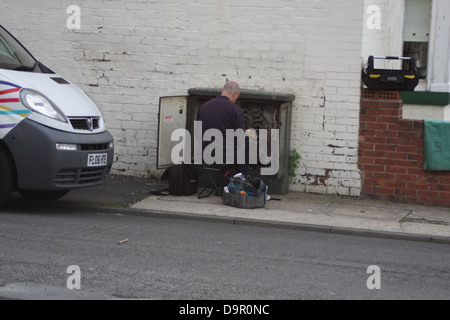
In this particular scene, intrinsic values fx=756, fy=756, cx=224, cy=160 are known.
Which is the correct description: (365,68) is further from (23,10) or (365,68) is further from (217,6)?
(23,10)

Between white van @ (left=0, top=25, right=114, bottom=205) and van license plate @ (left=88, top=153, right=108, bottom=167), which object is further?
van license plate @ (left=88, top=153, right=108, bottom=167)

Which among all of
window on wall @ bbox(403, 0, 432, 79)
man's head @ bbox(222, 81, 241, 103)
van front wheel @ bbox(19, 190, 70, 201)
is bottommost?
van front wheel @ bbox(19, 190, 70, 201)

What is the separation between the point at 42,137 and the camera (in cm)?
824

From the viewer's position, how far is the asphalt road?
5.83m

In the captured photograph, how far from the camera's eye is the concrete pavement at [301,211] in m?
8.97

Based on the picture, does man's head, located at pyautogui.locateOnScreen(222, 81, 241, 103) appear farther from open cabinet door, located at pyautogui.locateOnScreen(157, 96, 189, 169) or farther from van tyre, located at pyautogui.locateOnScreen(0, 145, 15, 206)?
van tyre, located at pyautogui.locateOnScreen(0, 145, 15, 206)

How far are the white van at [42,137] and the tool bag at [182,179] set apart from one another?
5.70 feet

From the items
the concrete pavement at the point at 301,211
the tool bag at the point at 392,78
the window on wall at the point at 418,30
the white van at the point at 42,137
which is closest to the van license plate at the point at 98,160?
the white van at the point at 42,137

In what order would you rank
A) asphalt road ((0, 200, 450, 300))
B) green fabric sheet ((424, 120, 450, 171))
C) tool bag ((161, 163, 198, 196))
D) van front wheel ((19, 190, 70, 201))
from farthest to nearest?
green fabric sheet ((424, 120, 450, 171))
tool bag ((161, 163, 198, 196))
van front wheel ((19, 190, 70, 201))
asphalt road ((0, 200, 450, 300))

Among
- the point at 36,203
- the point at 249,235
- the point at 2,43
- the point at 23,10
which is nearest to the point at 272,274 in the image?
the point at 249,235

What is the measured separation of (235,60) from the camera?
11.3 m

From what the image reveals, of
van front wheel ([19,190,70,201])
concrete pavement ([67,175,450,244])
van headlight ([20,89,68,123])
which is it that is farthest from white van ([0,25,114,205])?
concrete pavement ([67,175,450,244])

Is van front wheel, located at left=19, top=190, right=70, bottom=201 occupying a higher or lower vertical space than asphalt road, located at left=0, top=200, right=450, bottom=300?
higher

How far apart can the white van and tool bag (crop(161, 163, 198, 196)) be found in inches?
68.5
